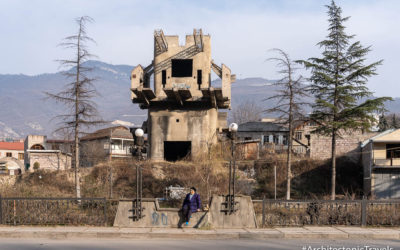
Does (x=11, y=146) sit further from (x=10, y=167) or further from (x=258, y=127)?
(x=258, y=127)

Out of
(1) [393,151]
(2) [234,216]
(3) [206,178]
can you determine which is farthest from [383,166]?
(2) [234,216]

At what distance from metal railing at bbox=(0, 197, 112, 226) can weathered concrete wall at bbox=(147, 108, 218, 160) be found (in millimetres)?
19662

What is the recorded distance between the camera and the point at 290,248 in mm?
13992

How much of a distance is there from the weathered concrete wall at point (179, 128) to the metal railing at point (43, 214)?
19.7 m

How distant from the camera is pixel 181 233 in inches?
634

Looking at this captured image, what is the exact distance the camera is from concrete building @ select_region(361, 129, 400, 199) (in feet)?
124

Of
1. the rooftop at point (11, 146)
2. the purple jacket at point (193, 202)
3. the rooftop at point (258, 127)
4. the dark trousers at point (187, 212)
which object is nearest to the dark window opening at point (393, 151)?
the purple jacket at point (193, 202)

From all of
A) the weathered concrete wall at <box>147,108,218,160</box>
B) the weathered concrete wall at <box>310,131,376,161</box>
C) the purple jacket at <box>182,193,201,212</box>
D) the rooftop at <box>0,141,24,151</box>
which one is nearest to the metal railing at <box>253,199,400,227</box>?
the purple jacket at <box>182,193,201,212</box>

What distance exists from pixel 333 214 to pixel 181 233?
20.4 ft

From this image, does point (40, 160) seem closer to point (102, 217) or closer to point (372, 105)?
point (372, 105)

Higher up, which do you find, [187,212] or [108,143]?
[108,143]

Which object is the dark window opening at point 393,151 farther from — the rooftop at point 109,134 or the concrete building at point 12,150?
the concrete building at point 12,150

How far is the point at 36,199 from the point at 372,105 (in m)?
25.7

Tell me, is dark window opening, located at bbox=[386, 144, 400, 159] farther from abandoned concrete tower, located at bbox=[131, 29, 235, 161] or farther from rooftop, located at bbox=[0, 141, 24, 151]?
rooftop, located at bbox=[0, 141, 24, 151]
